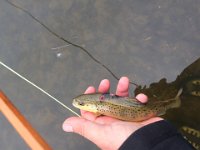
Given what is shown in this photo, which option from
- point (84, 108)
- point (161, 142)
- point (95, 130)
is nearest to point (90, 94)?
point (84, 108)

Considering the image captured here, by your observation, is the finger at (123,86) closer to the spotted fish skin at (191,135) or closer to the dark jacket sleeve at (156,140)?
the dark jacket sleeve at (156,140)

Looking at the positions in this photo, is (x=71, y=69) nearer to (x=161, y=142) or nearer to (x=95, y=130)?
(x=95, y=130)

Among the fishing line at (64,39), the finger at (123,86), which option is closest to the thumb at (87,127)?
the finger at (123,86)

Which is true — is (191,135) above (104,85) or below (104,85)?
below

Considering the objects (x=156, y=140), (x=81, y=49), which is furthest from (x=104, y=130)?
(x=81, y=49)

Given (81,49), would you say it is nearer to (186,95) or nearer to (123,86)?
(186,95)

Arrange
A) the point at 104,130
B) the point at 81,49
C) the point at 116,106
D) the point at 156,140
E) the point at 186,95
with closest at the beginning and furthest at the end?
the point at 156,140
the point at 104,130
the point at 116,106
the point at 186,95
the point at 81,49

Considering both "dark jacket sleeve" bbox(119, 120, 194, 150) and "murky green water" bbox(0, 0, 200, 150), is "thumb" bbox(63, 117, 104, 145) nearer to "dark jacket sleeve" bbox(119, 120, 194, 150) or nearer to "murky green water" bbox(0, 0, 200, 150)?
"dark jacket sleeve" bbox(119, 120, 194, 150)
